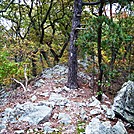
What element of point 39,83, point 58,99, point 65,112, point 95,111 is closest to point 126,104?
point 95,111

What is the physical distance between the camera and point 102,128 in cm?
481

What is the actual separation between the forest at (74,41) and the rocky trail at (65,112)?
494 millimetres

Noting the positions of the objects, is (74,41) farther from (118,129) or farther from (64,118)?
(118,129)

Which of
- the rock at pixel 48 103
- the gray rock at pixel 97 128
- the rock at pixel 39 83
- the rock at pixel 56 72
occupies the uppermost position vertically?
the rock at pixel 56 72

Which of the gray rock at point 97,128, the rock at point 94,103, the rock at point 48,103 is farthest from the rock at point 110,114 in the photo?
the rock at point 48,103

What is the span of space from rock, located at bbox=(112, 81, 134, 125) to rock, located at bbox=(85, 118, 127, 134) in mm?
542

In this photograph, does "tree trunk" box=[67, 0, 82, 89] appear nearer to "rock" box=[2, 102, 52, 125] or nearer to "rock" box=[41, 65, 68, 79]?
"rock" box=[41, 65, 68, 79]

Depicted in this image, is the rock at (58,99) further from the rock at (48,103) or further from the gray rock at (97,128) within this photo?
the gray rock at (97,128)

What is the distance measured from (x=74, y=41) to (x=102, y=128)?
10.6 feet

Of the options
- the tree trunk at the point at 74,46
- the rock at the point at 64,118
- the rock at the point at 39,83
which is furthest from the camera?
the rock at the point at 39,83

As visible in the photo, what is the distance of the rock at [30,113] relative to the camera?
5249 mm

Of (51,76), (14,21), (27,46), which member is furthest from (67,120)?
(14,21)

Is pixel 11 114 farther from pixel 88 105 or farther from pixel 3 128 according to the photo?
pixel 88 105

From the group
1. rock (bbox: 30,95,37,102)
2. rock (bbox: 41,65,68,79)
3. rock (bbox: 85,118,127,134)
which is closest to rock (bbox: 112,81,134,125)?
rock (bbox: 85,118,127,134)
